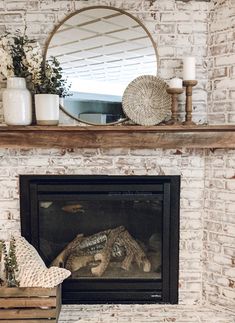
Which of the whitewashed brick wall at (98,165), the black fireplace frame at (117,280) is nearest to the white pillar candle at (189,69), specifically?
the whitewashed brick wall at (98,165)

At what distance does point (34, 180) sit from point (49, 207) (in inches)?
7.3

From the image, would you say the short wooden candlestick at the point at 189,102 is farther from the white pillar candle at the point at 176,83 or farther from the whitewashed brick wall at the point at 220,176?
the whitewashed brick wall at the point at 220,176

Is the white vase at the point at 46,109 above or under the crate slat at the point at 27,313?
above

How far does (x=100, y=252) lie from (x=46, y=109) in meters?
0.92

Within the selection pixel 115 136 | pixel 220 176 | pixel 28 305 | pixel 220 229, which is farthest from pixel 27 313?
pixel 220 176

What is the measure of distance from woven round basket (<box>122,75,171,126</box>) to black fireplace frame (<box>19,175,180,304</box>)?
388mm

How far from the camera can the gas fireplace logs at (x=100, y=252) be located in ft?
7.83

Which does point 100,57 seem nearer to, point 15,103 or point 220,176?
point 15,103

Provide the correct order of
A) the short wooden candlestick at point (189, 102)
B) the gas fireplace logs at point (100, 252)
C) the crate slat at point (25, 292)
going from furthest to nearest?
1. the gas fireplace logs at point (100, 252)
2. the short wooden candlestick at point (189, 102)
3. the crate slat at point (25, 292)

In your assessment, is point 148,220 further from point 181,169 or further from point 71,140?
point 71,140

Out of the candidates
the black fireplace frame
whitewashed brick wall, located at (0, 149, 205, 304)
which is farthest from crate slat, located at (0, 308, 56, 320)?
whitewashed brick wall, located at (0, 149, 205, 304)

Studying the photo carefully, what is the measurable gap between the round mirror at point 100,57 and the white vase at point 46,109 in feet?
0.47

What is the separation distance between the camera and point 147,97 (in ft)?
7.23

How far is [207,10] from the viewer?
2227 mm
